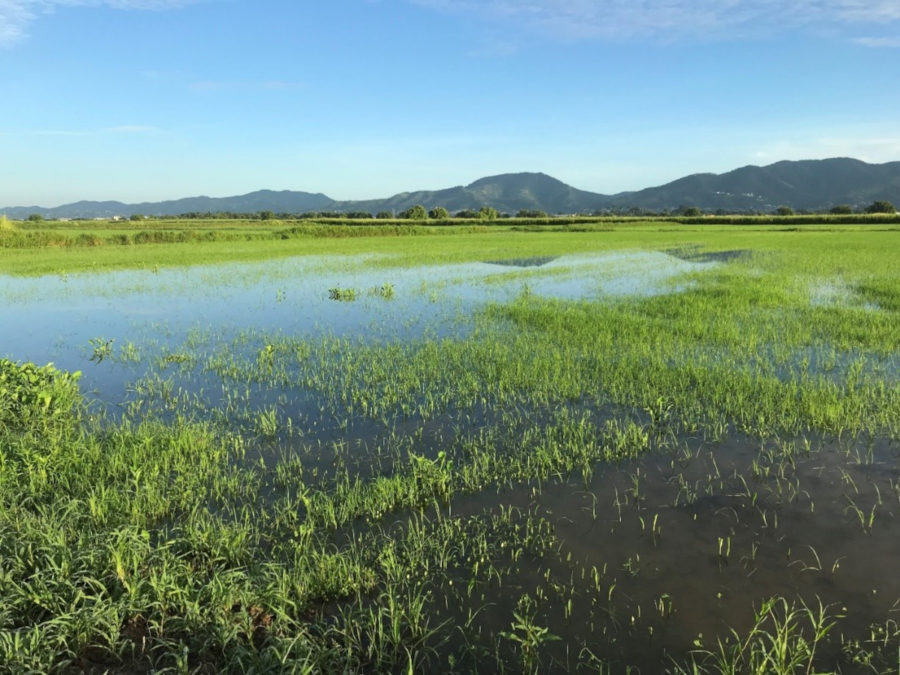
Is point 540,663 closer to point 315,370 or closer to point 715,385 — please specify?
point 715,385

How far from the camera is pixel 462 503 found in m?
4.55

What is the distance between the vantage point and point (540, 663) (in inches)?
114

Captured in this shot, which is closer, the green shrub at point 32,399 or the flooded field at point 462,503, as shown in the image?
the flooded field at point 462,503

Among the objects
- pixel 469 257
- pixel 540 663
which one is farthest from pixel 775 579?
pixel 469 257

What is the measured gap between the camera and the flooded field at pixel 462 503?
2982 mm

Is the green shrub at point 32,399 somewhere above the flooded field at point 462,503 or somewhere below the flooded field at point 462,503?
above

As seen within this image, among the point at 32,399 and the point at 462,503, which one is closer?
the point at 462,503

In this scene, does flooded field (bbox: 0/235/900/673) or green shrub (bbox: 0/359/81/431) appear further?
green shrub (bbox: 0/359/81/431)

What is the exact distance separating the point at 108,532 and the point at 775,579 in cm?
475

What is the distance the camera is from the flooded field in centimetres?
298

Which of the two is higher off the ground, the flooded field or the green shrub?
the green shrub

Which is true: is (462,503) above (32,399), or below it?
below

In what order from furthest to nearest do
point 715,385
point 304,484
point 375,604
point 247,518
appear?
point 715,385 → point 304,484 → point 247,518 → point 375,604

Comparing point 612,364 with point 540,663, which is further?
point 612,364
